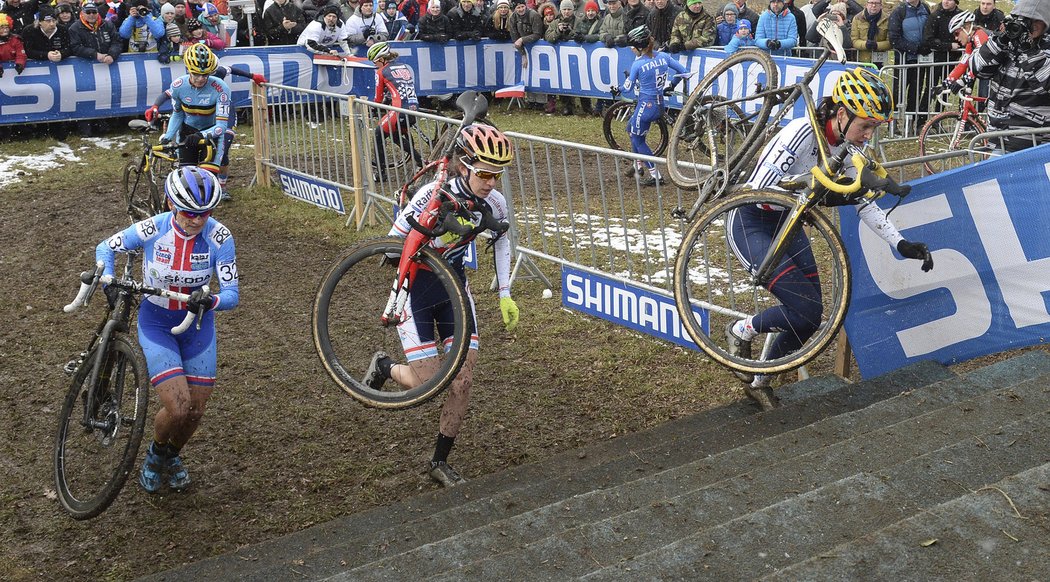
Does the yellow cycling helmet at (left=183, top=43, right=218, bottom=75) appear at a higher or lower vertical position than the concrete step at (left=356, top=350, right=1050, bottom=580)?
higher

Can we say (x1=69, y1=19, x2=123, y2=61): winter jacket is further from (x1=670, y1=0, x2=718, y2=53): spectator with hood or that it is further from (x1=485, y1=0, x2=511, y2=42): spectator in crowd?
(x1=670, y1=0, x2=718, y2=53): spectator with hood

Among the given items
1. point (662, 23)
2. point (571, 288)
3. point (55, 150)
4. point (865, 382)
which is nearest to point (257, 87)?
point (55, 150)

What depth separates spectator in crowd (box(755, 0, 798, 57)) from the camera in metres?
17.7

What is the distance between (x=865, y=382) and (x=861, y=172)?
5.83ft

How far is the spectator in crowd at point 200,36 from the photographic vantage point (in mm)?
17703

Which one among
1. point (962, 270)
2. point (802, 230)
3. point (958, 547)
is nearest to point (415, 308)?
point (802, 230)

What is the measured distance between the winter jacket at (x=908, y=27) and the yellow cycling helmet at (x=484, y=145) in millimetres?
13125

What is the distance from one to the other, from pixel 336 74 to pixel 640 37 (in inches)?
311

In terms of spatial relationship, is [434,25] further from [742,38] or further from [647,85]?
[647,85]

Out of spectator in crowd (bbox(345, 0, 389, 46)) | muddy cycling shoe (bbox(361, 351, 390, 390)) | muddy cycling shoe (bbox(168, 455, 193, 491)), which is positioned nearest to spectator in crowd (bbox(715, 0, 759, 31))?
spectator in crowd (bbox(345, 0, 389, 46))

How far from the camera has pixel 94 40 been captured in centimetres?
1769

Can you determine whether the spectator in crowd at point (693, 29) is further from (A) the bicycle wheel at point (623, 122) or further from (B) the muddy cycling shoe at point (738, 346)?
(B) the muddy cycling shoe at point (738, 346)

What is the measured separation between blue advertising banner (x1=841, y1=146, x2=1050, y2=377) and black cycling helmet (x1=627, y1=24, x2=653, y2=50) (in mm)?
7895

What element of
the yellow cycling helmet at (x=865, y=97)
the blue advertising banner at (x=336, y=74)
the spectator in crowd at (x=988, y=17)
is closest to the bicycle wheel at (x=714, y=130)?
the yellow cycling helmet at (x=865, y=97)
